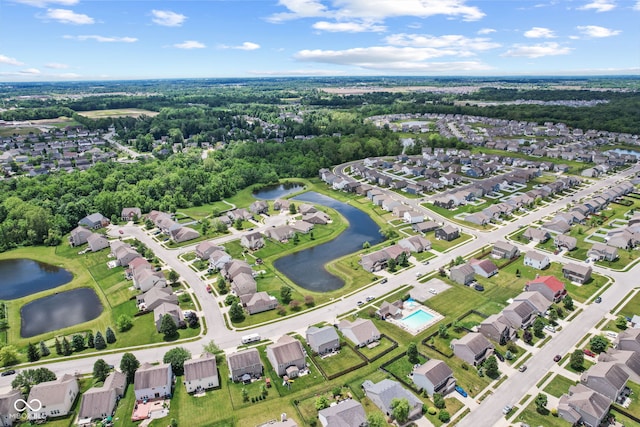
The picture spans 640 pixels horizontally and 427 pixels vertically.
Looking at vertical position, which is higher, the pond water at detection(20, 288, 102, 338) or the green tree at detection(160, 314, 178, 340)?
the green tree at detection(160, 314, 178, 340)

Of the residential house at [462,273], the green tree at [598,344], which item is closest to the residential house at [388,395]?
the green tree at [598,344]

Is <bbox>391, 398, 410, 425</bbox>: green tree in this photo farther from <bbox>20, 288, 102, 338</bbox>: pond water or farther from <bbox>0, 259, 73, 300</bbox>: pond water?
<bbox>0, 259, 73, 300</bbox>: pond water

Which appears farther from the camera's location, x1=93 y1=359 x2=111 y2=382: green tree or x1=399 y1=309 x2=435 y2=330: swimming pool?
x1=399 y1=309 x2=435 y2=330: swimming pool

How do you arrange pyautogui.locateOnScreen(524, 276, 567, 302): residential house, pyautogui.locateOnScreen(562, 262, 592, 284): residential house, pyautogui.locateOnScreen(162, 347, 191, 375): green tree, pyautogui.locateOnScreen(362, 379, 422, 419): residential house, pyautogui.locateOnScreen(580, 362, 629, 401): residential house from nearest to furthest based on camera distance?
1. pyautogui.locateOnScreen(362, 379, 422, 419): residential house
2. pyautogui.locateOnScreen(580, 362, 629, 401): residential house
3. pyautogui.locateOnScreen(162, 347, 191, 375): green tree
4. pyautogui.locateOnScreen(524, 276, 567, 302): residential house
5. pyautogui.locateOnScreen(562, 262, 592, 284): residential house

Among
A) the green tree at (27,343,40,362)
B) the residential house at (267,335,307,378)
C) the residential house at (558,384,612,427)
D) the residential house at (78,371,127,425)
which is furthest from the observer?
the green tree at (27,343,40,362)

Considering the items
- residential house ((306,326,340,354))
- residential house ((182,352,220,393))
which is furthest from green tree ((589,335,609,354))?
residential house ((182,352,220,393))

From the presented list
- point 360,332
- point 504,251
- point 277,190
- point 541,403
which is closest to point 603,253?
point 504,251

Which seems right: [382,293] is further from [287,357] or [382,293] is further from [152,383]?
[152,383]
